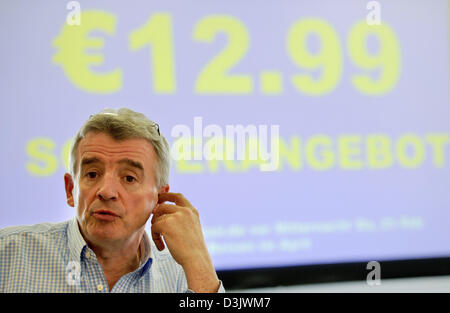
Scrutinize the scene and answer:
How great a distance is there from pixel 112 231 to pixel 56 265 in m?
0.16

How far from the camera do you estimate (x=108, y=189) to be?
43.8 inches

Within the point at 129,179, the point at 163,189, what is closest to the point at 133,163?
the point at 129,179

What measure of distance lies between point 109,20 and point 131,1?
128 mm

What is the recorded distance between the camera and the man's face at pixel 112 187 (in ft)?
3.65

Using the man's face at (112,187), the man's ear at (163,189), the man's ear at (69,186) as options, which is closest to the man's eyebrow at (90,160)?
the man's face at (112,187)

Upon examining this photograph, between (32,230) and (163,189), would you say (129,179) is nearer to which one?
(163,189)

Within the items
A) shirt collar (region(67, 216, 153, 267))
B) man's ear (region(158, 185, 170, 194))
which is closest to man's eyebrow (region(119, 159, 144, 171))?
man's ear (region(158, 185, 170, 194))

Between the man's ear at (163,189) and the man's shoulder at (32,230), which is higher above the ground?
the man's ear at (163,189)

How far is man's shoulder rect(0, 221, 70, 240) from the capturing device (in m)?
1.12

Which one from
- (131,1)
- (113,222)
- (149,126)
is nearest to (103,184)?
(113,222)

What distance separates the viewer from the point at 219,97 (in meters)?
1.87

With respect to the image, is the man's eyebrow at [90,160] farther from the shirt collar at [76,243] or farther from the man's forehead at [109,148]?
the shirt collar at [76,243]

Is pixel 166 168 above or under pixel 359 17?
under
